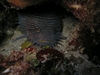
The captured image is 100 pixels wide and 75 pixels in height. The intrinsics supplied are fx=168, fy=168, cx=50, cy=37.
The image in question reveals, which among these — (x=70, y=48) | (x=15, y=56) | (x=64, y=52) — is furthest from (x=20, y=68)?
(x=70, y=48)

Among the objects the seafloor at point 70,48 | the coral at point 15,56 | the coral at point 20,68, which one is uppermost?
the seafloor at point 70,48

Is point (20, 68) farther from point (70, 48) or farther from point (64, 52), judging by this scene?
point (70, 48)

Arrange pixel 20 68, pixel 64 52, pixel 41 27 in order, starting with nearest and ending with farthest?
pixel 20 68, pixel 64 52, pixel 41 27

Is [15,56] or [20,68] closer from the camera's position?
[20,68]

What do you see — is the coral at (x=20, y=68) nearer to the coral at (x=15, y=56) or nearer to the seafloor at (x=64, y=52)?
the seafloor at (x=64, y=52)

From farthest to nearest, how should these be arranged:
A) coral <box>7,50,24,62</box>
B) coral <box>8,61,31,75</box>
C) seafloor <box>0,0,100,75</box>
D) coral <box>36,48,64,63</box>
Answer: coral <box>7,50,24,62</box>, coral <box>36,48,64,63</box>, coral <box>8,61,31,75</box>, seafloor <box>0,0,100,75</box>

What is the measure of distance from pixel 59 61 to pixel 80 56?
500 millimetres

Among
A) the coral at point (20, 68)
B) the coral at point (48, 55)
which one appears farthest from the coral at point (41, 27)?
the coral at point (20, 68)

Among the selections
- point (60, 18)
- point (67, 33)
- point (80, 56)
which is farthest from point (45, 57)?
point (60, 18)

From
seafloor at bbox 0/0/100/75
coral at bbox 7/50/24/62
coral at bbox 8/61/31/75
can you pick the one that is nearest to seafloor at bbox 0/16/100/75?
seafloor at bbox 0/0/100/75

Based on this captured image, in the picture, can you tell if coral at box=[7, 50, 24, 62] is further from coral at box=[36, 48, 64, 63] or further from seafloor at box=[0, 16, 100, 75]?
coral at box=[36, 48, 64, 63]

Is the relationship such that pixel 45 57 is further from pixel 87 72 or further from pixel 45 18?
pixel 45 18

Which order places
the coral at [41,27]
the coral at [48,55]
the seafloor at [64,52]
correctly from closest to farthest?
the seafloor at [64,52] < the coral at [48,55] < the coral at [41,27]

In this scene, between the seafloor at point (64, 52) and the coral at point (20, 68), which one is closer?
the seafloor at point (64, 52)
